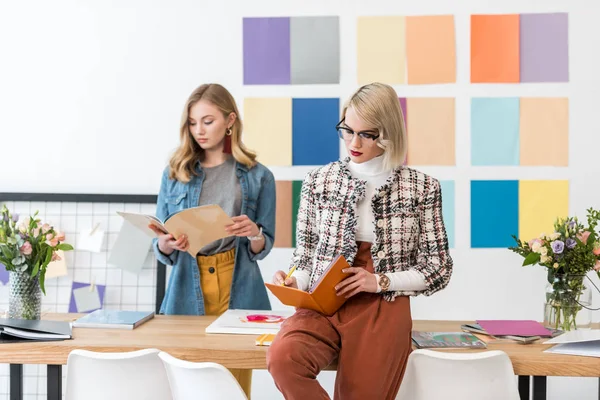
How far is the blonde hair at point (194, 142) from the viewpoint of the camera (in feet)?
8.47

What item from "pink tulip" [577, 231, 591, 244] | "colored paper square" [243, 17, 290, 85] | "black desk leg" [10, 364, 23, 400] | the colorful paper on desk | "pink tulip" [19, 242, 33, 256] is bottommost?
"black desk leg" [10, 364, 23, 400]

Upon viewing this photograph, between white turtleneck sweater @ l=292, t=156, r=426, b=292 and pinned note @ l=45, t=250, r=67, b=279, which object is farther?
pinned note @ l=45, t=250, r=67, b=279

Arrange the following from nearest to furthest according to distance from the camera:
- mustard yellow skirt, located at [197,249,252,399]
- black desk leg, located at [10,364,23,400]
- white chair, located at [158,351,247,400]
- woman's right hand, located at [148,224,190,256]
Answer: white chair, located at [158,351,247,400] < black desk leg, located at [10,364,23,400] < woman's right hand, located at [148,224,190,256] < mustard yellow skirt, located at [197,249,252,399]

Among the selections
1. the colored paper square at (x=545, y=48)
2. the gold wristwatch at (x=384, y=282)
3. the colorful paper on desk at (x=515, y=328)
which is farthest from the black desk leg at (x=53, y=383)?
the colored paper square at (x=545, y=48)

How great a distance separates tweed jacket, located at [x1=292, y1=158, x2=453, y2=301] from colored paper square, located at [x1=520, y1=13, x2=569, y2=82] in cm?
153

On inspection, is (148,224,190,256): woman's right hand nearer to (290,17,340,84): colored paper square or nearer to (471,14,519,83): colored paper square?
(290,17,340,84): colored paper square

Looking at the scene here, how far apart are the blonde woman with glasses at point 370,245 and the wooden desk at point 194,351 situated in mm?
187

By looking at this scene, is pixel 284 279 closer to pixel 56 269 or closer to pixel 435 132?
pixel 435 132

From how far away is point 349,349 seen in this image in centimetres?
184

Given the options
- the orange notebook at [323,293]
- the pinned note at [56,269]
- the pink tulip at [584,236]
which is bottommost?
the pinned note at [56,269]

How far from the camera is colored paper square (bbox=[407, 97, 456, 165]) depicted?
128 inches

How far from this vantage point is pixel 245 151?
8.65ft

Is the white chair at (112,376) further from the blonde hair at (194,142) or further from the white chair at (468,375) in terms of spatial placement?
the blonde hair at (194,142)

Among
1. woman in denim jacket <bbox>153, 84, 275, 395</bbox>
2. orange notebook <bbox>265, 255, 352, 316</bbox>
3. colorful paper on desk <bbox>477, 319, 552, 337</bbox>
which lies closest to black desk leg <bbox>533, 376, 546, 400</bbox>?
colorful paper on desk <bbox>477, 319, 552, 337</bbox>
